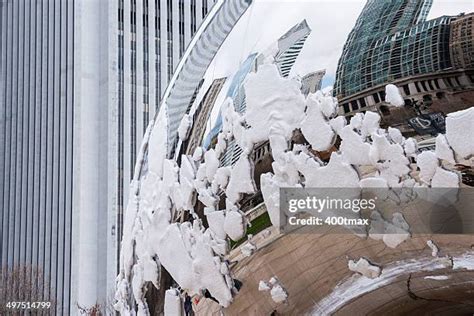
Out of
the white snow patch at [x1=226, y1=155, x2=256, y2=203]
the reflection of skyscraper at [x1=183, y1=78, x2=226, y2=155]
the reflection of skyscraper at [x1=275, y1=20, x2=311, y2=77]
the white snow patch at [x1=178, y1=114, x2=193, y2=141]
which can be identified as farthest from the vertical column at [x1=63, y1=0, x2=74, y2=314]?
the reflection of skyscraper at [x1=275, y1=20, x2=311, y2=77]

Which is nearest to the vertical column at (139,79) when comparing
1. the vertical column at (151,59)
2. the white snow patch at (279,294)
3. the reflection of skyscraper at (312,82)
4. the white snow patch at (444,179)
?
the vertical column at (151,59)

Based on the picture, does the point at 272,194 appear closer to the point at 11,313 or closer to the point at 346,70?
the point at 346,70

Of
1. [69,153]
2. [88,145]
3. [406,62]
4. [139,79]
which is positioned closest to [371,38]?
[406,62]

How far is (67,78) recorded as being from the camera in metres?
52.2

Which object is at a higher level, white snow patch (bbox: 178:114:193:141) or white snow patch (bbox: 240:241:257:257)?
white snow patch (bbox: 178:114:193:141)

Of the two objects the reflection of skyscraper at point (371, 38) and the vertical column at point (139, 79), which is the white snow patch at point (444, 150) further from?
the vertical column at point (139, 79)

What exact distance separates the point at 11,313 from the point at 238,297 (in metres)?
32.8

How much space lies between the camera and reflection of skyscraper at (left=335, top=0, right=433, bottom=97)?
357cm

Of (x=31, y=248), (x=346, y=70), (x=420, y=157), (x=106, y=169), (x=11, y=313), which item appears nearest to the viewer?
(x=420, y=157)

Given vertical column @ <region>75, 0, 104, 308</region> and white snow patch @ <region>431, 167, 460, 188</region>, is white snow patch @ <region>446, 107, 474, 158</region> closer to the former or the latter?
white snow patch @ <region>431, 167, 460, 188</region>

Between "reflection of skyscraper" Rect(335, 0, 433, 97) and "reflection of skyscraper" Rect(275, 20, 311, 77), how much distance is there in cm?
19

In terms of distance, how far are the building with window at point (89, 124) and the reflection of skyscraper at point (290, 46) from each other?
139 feet

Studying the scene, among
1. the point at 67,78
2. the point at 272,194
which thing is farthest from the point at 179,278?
the point at 67,78

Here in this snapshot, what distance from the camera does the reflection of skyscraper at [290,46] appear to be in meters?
3.79
